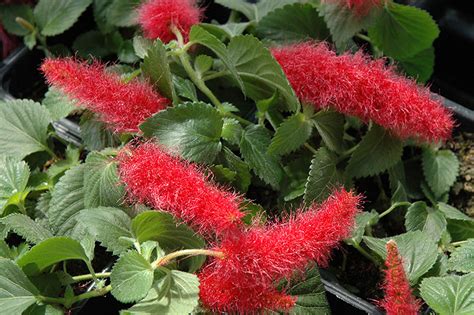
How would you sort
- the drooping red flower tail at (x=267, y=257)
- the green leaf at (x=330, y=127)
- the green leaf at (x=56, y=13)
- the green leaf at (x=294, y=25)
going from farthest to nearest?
the green leaf at (x=56, y=13), the green leaf at (x=294, y=25), the green leaf at (x=330, y=127), the drooping red flower tail at (x=267, y=257)

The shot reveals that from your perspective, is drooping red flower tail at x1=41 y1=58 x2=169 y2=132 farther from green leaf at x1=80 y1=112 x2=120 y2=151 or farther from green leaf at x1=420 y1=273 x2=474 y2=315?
green leaf at x1=420 y1=273 x2=474 y2=315

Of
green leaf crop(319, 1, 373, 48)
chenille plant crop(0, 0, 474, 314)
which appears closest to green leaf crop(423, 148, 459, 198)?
chenille plant crop(0, 0, 474, 314)

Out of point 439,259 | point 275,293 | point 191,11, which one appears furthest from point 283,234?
point 191,11

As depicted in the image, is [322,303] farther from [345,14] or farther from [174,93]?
[345,14]

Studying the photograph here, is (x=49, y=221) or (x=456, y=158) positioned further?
(x=456, y=158)

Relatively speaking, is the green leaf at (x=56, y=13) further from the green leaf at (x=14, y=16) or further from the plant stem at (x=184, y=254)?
the plant stem at (x=184, y=254)

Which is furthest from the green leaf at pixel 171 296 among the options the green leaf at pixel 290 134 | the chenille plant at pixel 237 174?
the green leaf at pixel 290 134

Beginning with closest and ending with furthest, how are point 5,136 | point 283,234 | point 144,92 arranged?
point 283,234, point 144,92, point 5,136
